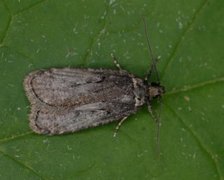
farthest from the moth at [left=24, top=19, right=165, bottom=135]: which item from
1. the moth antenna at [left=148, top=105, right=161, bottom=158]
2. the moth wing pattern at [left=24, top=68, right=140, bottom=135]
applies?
the moth antenna at [left=148, top=105, right=161, bottom=158]

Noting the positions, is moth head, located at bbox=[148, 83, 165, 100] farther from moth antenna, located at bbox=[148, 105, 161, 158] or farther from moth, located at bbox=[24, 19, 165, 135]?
moth antenna, located at bbox=[148, 105, 161, 158]

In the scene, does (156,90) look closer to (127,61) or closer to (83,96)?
(127,61)

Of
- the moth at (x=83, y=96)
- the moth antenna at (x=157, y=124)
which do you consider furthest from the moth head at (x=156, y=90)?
the moth antenna at (x=157, y=124)

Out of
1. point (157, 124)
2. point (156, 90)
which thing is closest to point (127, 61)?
point (156, 90)

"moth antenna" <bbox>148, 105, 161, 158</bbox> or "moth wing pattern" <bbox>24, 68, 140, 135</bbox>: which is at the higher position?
"moth wing pattern" <bbox>24, 68, 140, 135</bbox>

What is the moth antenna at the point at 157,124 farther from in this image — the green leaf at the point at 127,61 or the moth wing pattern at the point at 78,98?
the moth wing pattern at the point at 78,98

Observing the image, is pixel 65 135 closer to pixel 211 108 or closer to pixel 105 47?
pixel 105 47

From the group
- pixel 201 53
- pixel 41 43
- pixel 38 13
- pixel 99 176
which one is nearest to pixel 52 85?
pixel 41 43
